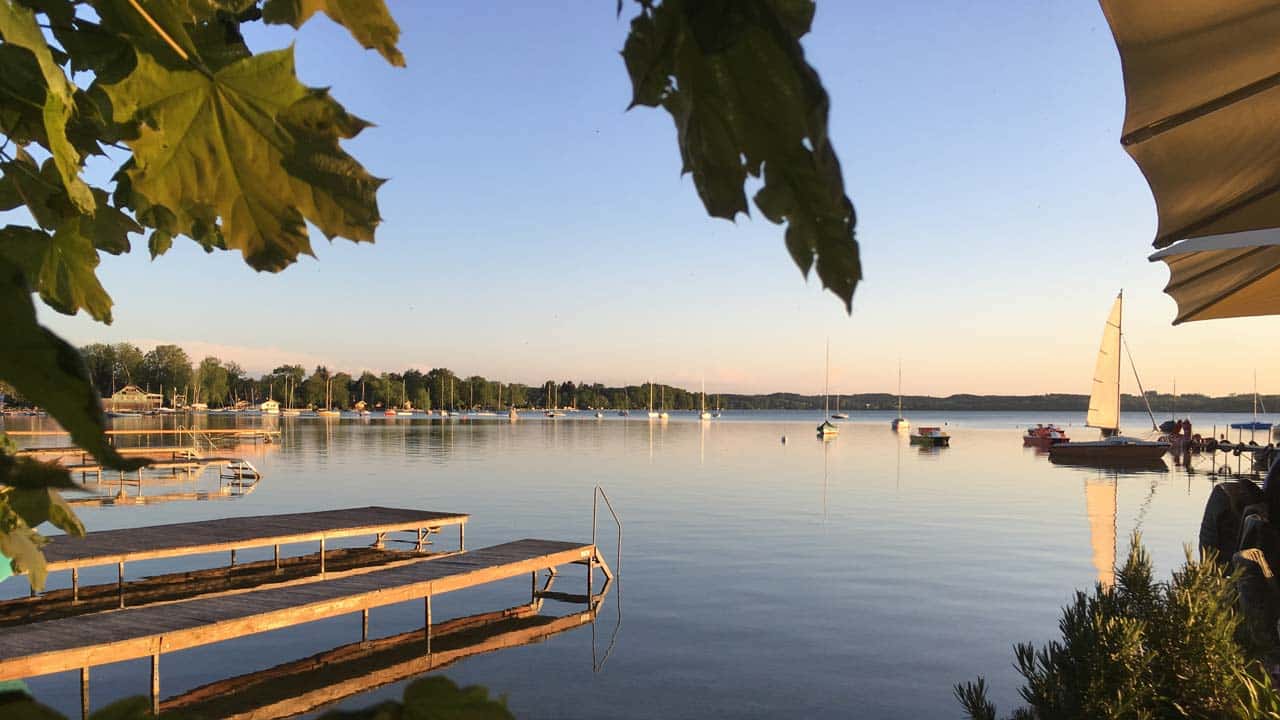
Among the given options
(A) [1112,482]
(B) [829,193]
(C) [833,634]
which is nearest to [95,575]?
(C) [833,634]

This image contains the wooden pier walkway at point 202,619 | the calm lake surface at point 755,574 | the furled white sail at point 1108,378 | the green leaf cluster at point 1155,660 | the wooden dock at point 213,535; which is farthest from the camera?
the furled white sail at point 1108,378

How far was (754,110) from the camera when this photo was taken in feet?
1.91

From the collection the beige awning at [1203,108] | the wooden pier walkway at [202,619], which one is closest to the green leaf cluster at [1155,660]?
the beige awning at [1203,108]

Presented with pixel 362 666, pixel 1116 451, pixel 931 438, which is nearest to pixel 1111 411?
pixel 1116 451

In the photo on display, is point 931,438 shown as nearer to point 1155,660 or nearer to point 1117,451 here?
point 1117,451

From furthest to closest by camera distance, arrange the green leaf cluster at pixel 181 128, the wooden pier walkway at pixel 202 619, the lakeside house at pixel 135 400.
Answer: the lakeside house at pixel 135 400 < the wooden pier walkway at pixel 202 619 < the green leaf cluster at pixel 181 128

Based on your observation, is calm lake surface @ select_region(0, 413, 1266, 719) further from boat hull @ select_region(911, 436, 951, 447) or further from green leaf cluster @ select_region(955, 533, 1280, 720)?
boat hull @ select_region(911, 436, 951, 447)

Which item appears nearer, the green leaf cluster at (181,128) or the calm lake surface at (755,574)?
the green leaf cluster at (181,128)

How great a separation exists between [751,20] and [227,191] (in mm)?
840

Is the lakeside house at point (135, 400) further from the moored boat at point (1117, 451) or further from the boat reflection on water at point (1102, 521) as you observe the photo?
the boat reflection on water at point (1102, 521)

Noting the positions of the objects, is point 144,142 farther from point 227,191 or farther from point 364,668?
point 364,668

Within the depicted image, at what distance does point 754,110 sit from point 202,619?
12.5 meters

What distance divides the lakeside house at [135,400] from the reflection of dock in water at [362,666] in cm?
15809

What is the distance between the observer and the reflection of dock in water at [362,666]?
43.6 ft
